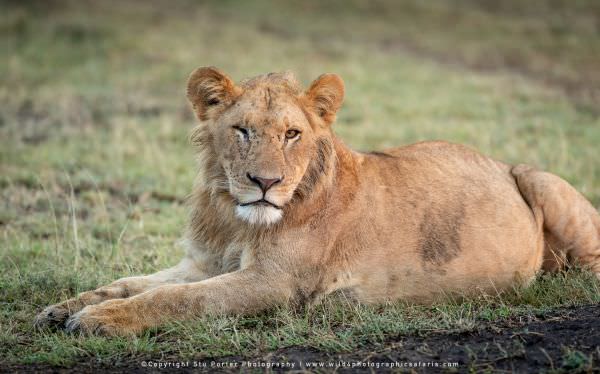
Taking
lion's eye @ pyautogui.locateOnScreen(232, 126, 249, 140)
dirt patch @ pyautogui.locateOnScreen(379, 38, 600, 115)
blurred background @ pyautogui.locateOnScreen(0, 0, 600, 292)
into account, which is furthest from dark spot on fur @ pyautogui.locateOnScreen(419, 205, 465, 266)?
dirt patch @ pyautogui.locateOnScreen(379, 38, 600, 115)

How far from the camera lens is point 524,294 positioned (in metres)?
5.25

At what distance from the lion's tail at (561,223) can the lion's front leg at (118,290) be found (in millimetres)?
2265

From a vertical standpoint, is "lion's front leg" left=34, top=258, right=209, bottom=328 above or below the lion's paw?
above

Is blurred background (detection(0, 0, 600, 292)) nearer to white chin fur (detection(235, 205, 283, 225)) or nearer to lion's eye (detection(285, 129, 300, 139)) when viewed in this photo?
white chin fur (detection(235, 205, 283, 225))

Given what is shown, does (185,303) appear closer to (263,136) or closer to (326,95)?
(263,136)

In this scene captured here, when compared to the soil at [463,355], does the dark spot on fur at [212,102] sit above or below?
above

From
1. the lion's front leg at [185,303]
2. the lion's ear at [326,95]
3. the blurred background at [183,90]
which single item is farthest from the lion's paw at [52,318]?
the lion's ear at [326,95]

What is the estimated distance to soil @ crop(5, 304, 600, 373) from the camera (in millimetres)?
3891

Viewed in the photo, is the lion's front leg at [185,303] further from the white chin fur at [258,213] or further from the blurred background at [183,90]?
the blurred background at [183,90]

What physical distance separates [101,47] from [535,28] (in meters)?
10.5

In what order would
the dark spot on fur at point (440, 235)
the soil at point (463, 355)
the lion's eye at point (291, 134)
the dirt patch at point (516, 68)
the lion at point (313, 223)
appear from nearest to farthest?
the soil at point (463, 355)
the lion at point (313, 223)
the lion's eye at point (291, 134)
the dark spot on fur at point (440, 235)
the dirt patch at point (516, 68)

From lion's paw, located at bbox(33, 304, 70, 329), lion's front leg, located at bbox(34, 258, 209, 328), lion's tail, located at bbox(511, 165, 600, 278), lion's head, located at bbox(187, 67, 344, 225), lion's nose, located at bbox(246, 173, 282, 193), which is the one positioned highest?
lion's head, located at bbox(187, 67, 344, 225)

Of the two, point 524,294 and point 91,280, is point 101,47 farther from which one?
point 524,294

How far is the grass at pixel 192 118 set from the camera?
187 inches
